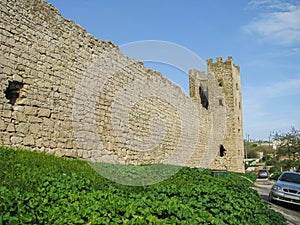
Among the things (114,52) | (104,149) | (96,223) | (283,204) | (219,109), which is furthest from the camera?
(219,109)

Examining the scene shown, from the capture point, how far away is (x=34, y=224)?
3.82 m

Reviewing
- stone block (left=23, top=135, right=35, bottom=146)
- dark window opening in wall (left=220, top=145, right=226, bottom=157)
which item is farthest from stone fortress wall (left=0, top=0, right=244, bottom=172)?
dark window opening in wall (left=220, top=145, right=226, bottom=157)

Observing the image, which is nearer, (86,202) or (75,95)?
(86,202)

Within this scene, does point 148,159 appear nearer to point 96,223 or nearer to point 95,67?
point 95,67

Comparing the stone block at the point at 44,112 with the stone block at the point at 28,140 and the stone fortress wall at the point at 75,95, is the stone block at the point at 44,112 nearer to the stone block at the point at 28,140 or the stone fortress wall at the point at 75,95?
the stone fortress wall at the point at 75,95

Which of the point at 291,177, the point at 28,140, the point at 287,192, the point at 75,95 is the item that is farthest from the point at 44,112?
the point at 291,177

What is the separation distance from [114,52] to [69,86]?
9.68ft

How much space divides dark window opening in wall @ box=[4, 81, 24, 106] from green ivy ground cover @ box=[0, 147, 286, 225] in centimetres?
135

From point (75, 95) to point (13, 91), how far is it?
213cm

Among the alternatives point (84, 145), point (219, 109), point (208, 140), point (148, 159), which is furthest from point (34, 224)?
point (219, 109)

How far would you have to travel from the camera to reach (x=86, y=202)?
4.85 meters

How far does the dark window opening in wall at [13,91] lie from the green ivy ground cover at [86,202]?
4.43 feet

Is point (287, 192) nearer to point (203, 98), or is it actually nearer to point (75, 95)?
point (75, 95)

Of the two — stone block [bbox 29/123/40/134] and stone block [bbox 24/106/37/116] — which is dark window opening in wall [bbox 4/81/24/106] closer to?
stone block [bbox 24/106/37/116]
